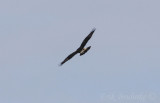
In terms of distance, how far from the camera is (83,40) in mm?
57719

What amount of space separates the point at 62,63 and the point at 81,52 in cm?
339

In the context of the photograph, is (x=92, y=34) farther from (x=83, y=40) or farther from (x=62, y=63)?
(x=62, y=63)

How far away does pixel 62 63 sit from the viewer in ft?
192

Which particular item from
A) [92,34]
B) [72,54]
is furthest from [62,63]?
[92,34]

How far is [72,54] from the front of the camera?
5994 cm

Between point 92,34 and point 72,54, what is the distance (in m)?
4.92

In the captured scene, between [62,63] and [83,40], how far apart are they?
4.81 m

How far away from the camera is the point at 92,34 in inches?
2267

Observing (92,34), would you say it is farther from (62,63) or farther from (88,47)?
(62,63)

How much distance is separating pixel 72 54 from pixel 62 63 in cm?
255

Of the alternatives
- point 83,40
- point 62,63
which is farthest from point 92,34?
point 62,63

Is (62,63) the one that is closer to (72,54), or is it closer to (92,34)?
(72,54)

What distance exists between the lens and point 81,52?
5806 centimetres

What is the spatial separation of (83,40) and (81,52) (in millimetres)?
1877
